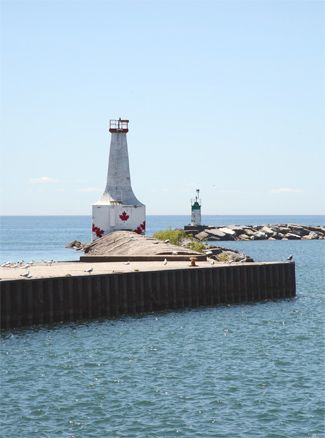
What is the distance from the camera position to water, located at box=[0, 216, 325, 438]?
931 inches

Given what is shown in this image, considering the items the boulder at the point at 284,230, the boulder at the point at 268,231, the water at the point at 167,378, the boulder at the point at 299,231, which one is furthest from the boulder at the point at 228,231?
the water at the point at 167,378

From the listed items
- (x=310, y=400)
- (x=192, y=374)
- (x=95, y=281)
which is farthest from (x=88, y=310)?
(x=310, y=400)

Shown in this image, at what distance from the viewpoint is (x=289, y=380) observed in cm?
2872

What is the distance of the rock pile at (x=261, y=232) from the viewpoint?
127125mm

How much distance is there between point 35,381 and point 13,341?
294 inches

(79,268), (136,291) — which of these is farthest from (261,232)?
(136,291)

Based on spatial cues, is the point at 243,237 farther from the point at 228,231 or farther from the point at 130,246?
the point at 130,246

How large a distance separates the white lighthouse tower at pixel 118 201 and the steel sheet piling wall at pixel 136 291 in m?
25.6

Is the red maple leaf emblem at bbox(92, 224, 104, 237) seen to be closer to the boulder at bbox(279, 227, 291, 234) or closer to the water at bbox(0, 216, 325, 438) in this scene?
the water at bbox(0, 216, 325, 438)

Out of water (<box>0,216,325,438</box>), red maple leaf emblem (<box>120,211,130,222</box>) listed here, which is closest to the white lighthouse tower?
red maple leaf emblem (<box>120,211,130,222</box>)

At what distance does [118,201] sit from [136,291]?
3184 centimetres

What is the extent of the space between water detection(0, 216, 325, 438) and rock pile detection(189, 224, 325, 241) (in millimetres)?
81281

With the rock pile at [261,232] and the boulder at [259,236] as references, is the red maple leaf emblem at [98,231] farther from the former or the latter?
the boulder at [259,236]

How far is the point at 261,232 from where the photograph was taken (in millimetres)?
141500
